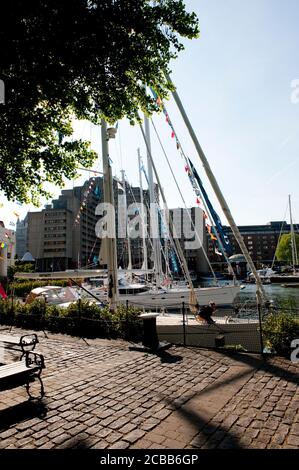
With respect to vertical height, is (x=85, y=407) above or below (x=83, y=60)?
below

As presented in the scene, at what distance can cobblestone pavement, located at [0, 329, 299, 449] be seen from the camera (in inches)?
161

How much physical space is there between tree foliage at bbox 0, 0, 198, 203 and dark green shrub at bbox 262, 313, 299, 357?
7.42 meters

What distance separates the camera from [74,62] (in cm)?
684

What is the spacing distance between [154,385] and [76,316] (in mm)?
6624

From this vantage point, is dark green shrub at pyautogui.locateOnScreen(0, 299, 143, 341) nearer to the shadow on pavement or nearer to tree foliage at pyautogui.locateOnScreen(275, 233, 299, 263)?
the shadow on pavement

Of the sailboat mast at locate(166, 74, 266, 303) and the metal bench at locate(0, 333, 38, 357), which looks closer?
the metal bench at locate(0, 333, 38, 357)

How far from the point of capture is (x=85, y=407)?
516 cm

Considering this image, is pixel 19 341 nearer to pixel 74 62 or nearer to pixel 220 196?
pixel 74 62

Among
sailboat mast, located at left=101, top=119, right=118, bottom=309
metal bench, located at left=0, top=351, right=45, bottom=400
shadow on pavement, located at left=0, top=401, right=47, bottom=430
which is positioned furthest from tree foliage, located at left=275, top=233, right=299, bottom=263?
shadow on pavement, located at left=0, top=401, right=47, bottom=430

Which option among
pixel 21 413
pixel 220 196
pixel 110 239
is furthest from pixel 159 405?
pixel 110 239

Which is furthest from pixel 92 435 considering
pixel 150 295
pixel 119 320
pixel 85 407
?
pixel 150 295

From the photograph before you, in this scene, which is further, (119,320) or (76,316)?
(76,316)

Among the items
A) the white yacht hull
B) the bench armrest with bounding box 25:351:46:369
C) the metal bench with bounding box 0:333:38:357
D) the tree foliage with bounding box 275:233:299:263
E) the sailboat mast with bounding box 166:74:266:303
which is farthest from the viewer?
the tree foliage with bounding box 275:233:299:263

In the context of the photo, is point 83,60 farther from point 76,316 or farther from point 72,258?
point 72,258
